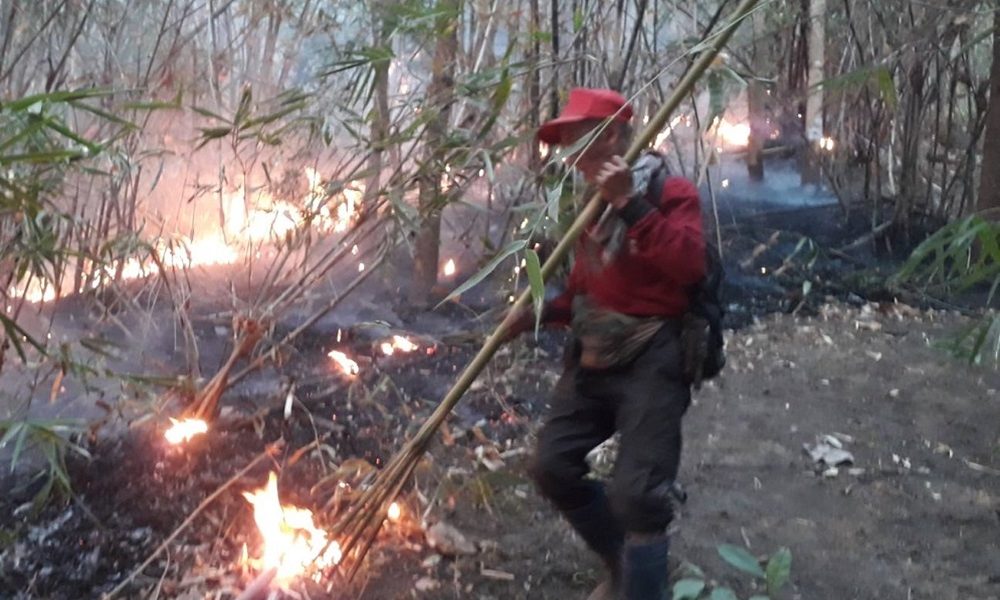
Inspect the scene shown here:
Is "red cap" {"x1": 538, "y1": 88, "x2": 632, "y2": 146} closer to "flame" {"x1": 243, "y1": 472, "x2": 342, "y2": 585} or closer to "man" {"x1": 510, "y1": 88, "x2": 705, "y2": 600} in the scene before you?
"man" {"x1": 510, "y1": 88, "x2": 705, "y2": 600}

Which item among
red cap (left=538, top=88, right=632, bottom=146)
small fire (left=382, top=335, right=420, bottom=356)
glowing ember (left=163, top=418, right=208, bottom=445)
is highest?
red cap (left=538, top=88, right=632, bottom=146)

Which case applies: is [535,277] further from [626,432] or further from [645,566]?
[645,566]

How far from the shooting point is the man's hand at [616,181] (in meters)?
1.95

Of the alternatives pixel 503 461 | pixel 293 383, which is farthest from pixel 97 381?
pixel 503 461

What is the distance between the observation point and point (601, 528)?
239 cm

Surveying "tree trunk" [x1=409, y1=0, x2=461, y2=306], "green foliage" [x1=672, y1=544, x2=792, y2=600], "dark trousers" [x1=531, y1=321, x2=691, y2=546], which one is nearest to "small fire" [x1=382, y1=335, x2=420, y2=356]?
"tree trunk" [x1=409, y1=0, x2=461, y2=306]

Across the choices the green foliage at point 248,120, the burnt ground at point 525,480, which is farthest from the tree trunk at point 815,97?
the green foliage at point 248,120

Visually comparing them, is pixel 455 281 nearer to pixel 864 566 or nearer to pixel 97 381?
pixel 97 381

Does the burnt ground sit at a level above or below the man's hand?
below

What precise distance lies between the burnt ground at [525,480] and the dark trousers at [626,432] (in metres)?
0.57

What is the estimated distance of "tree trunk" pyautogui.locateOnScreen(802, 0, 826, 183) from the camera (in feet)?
19.7

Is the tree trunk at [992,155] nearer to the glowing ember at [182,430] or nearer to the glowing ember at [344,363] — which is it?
the glowing ember at [344,363]

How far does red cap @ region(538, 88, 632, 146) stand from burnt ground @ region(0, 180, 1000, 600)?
1377 millimetres

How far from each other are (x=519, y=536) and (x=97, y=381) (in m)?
2.16
